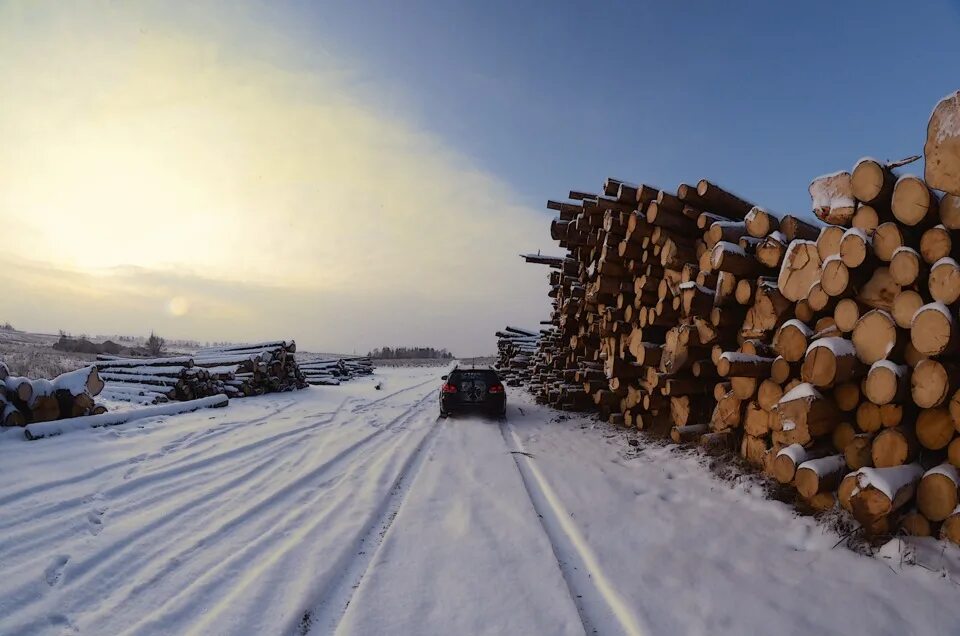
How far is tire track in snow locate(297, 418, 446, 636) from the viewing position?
295 cm

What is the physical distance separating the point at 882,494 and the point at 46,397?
10936 millimetres

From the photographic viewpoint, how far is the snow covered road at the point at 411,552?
3.04 metres

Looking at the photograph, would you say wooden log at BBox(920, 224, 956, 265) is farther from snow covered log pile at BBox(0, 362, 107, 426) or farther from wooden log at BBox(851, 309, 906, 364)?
snow covered log pile at BBox(0, 362, 107, 426)

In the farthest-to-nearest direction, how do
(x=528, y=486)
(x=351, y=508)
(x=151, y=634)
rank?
(x=528, y=486) < (x=351, y=508) < (x=151, y=634)

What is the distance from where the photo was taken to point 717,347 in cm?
724

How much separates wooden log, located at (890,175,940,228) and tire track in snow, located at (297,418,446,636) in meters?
5.59

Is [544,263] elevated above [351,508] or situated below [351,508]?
above

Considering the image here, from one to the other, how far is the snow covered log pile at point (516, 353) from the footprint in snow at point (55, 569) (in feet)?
59.7

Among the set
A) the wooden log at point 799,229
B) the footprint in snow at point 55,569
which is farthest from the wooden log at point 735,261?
the footprint in snow at point 55,569

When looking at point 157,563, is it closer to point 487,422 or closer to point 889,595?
point 889,595

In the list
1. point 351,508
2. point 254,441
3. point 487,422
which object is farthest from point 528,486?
point 487,422

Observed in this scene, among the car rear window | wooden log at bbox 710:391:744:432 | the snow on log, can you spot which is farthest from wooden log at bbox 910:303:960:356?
the snow on log

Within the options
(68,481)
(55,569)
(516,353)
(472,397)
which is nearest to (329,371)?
(516,353)

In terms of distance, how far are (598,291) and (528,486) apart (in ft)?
18.0
